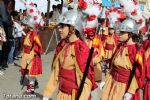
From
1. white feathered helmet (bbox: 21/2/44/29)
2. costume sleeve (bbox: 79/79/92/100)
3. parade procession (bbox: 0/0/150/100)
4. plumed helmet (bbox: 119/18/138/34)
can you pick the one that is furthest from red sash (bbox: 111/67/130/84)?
white feathered helmet (bbox: 21/2/44/29)

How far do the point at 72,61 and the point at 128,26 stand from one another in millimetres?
1575

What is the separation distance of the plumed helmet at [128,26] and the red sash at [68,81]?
1.53 metres

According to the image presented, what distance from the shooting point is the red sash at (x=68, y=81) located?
17.9 ft

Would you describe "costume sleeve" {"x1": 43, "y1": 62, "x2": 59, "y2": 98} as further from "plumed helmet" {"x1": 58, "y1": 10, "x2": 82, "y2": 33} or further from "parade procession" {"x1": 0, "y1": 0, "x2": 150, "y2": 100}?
"plumed helmet" {"x1": 58, "y1": 10, "x2": 82, "y2": 33}

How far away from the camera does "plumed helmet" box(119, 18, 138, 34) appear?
6652 millimetres

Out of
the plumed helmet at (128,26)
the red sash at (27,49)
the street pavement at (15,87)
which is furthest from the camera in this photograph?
the red sash at (27,49)

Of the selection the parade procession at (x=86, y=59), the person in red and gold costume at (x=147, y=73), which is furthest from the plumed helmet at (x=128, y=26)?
the person in red and gold costume at (x=147, y=73)

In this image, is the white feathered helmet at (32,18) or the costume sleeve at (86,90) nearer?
the costume sleeve at (86,90)

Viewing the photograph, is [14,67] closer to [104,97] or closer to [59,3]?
[104,97]

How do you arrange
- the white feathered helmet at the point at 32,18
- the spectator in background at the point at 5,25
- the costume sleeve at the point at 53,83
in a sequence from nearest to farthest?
the costume sleeve at the point at 53,83, the white feathered helmet at the point at 32,18, the spectator in background at the point at 5,25

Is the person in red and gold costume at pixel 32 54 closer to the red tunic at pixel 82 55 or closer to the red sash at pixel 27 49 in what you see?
the red sash at pixel 27 49

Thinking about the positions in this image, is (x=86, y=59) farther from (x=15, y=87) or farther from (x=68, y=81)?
(x=15, y=87)

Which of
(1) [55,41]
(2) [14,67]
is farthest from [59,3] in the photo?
(2) [14,67]

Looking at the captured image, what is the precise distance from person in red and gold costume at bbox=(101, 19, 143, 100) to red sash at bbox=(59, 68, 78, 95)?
1.02m
